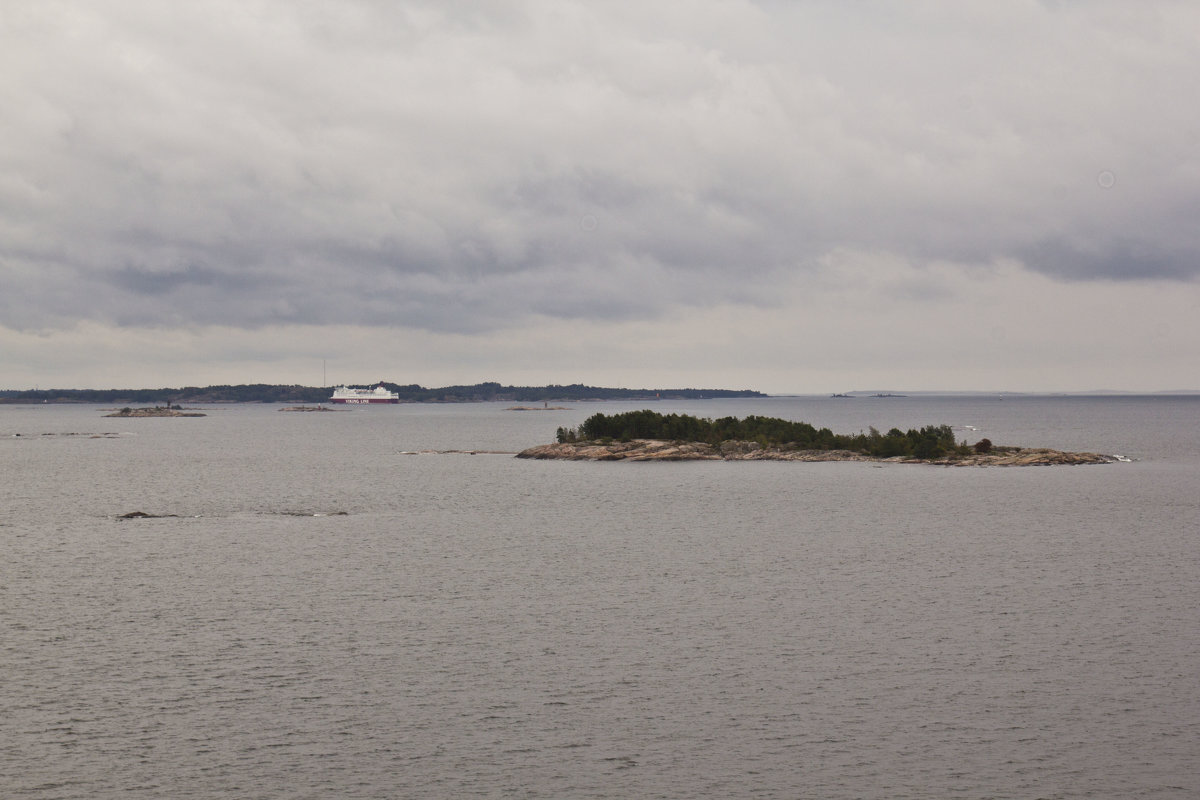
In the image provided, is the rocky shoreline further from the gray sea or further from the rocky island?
the gray sea

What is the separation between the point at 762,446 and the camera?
5522 inches

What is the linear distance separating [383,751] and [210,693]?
7.86m

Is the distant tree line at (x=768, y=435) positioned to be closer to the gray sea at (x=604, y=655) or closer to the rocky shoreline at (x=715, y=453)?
the rocky shoreline at (x=715, y=453)

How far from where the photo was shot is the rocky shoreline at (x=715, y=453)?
126 meters

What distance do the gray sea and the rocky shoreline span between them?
48.4 metres

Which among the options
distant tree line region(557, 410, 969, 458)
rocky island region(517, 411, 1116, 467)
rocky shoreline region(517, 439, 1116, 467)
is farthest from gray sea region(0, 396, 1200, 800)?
distant tree line region(557, 410, 969, 458)


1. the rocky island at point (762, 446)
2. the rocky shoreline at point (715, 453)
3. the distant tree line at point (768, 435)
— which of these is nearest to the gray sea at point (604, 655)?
the rocky island at point (762, 446)

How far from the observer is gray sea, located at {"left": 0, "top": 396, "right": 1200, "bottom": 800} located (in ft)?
81.5

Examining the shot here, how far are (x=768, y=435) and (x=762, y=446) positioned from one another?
4.36m

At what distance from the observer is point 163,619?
41.2 m

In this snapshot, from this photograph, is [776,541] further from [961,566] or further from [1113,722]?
[1113,722]

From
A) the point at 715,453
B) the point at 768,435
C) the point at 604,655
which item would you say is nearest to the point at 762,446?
the point at 768,435

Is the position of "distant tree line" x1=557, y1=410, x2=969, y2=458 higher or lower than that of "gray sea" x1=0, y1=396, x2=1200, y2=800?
higher

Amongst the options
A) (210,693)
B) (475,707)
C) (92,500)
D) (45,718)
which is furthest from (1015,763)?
(92,500)
